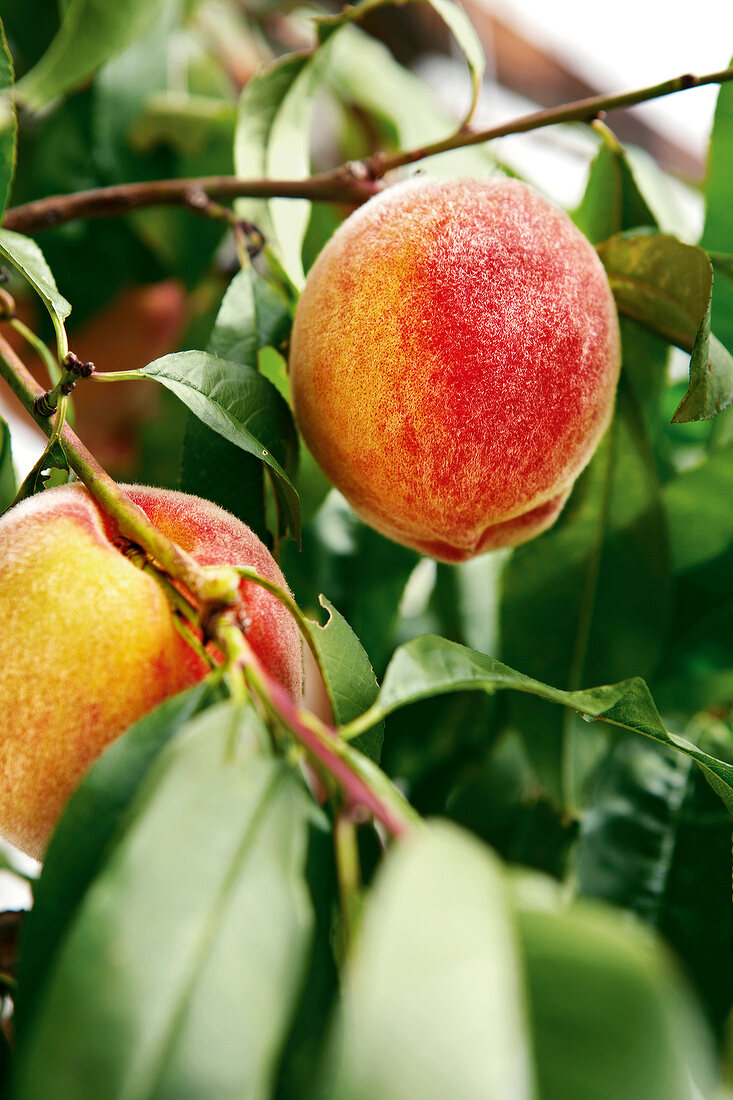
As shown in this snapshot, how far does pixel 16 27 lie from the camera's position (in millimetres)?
951

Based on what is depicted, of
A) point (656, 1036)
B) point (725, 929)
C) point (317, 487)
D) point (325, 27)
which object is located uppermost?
point (325, 27)

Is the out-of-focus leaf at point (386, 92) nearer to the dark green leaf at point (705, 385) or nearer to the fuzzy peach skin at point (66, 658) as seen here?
the dark green leaf at point (705, 385)

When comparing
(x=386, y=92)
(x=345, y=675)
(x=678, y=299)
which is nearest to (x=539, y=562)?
(x=678, y=299)

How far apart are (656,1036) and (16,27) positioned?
3.46 feet

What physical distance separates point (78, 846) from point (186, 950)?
0.08 meters

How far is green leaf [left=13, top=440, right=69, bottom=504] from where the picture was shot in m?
0.45

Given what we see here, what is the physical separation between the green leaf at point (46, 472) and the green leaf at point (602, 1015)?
12.1 inches

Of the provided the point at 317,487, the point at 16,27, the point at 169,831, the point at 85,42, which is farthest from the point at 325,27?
the point at 169,831

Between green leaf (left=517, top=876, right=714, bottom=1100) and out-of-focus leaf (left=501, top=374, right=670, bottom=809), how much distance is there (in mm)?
428

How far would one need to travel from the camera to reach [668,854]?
0.66 meters

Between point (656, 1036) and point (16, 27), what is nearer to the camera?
point (656, 1036)

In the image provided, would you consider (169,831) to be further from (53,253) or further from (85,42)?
(53,253)

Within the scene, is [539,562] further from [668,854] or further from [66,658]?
[66,658]

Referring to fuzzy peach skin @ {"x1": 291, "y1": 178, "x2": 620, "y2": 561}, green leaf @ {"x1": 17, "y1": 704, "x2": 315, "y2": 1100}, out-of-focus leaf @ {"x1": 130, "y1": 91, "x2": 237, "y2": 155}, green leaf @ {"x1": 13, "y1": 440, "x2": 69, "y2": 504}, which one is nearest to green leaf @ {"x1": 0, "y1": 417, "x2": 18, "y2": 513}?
green leaf @ {"x1": 13, "y1": 440, "x2": 69, "y2": 504}
